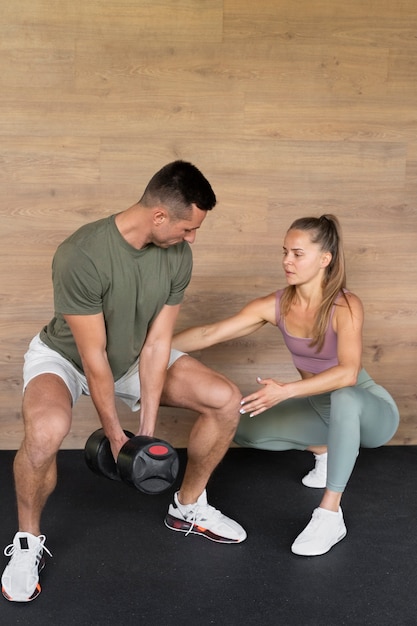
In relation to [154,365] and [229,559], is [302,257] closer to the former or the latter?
[154,365]

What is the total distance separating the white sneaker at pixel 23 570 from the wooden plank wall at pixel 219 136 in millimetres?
999

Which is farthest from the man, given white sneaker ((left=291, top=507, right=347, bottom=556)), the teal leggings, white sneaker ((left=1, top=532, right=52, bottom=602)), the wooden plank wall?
the wooden plank wall

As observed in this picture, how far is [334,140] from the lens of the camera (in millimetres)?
2930

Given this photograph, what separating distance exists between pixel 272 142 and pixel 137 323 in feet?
3.43

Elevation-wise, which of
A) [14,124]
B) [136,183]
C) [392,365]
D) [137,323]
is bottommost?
[392,365]

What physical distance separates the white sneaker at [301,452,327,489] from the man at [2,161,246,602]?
0.46 meters

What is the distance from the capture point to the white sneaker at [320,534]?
7.21 ft

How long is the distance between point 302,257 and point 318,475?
0.81 metres

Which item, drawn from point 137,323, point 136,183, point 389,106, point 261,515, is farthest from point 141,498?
point 389,106

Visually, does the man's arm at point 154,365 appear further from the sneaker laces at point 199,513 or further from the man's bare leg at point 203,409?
the sneaker laces at point 199,513

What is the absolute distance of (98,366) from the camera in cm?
210

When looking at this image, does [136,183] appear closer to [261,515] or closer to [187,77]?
[187,77]

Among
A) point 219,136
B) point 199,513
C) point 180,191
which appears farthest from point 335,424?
point 219,136

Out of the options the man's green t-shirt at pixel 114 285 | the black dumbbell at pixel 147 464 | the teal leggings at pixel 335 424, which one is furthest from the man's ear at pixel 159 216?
the teal leggings at pixel 335 424
